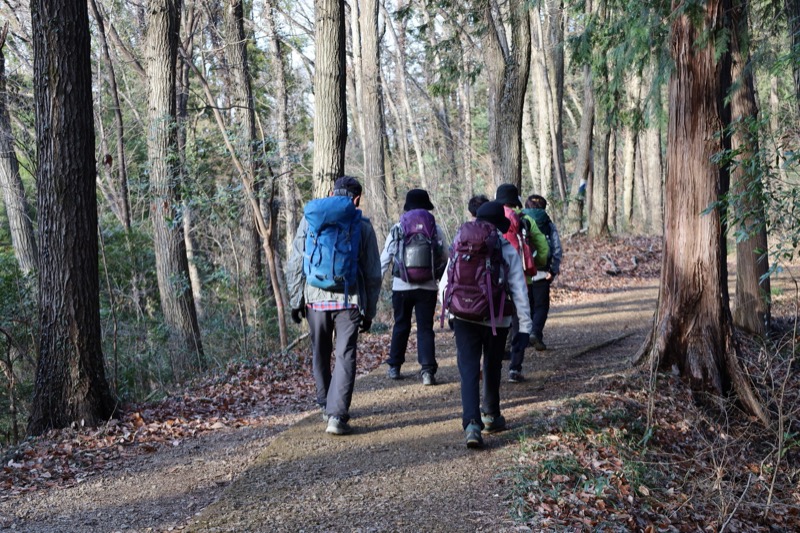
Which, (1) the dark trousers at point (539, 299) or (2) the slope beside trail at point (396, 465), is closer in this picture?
(2) the slope beside trail at point (396, 465)

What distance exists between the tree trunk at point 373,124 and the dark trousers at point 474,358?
10807 mm

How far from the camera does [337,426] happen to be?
6.61 metres

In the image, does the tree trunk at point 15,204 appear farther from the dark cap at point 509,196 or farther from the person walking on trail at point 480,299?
the person walking on trail at point 480,299

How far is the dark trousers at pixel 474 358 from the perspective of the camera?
628 cm

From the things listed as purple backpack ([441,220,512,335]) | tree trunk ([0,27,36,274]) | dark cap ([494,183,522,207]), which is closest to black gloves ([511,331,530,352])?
dark cap ([494,183,522,207])

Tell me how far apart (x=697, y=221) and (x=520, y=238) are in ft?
6.71

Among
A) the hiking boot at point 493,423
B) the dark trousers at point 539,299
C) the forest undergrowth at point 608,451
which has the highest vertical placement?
the dark trousers at point 539,299

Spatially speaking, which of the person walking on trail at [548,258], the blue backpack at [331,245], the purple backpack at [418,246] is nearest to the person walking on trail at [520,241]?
the person walking on trail at [548,258]

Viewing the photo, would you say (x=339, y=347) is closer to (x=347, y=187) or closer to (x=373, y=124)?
(x=347, y=187)

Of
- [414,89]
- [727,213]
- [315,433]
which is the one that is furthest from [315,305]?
[414,89]

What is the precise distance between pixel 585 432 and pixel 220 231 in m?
8.93

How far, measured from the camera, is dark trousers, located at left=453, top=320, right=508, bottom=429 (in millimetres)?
6277

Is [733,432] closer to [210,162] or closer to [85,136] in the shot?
[85,136]

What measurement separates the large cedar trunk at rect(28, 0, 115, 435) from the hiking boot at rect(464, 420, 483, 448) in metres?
3.87
